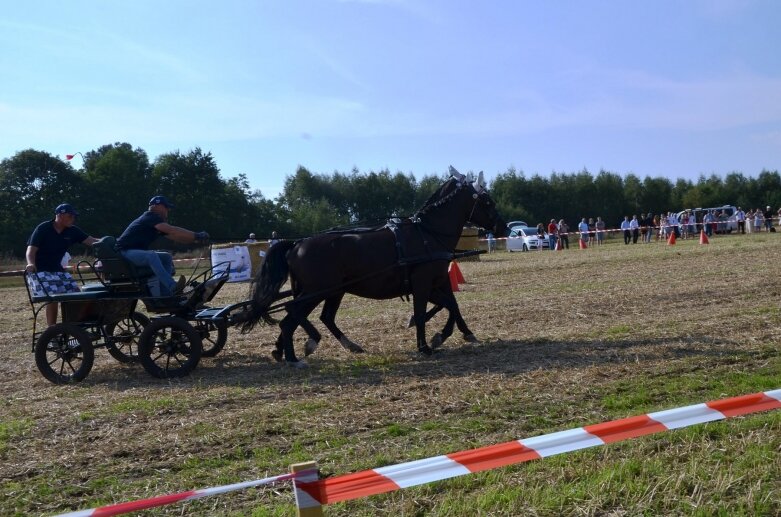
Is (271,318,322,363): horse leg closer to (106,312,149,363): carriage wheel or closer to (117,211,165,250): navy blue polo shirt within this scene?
(106,312,149,363): carriage wheel

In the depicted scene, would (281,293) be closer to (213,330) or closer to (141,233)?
(213,330)

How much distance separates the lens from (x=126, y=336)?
Result: 9.34 metres

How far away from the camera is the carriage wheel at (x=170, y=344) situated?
8.77m

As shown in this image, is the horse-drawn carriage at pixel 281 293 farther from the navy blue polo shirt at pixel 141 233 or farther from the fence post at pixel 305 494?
the fence post at pixel 305 494

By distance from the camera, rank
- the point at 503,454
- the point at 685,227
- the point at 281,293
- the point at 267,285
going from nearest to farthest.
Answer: the point at 503,454 < the point at 267,285 < the point at 281,293 < the point at 685,227

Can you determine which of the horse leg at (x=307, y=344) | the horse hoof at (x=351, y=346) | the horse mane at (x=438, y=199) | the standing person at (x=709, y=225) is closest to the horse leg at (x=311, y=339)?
the horse leg at (x=307, y=344)

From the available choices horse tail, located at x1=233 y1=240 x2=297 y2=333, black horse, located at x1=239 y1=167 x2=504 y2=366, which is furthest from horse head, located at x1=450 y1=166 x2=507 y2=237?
horse tail, located at x1=233 y1=240 x2=297 y2=333

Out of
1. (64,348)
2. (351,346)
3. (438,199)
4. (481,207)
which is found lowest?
(351,346)

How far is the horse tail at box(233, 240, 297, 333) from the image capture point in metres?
9.34

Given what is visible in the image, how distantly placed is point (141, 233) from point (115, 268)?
0.53 meters

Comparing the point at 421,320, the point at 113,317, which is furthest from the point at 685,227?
the point at 113,317

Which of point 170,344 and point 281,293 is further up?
point 281,293

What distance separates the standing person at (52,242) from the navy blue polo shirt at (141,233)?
67cm

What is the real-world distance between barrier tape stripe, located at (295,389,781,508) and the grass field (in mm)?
642
